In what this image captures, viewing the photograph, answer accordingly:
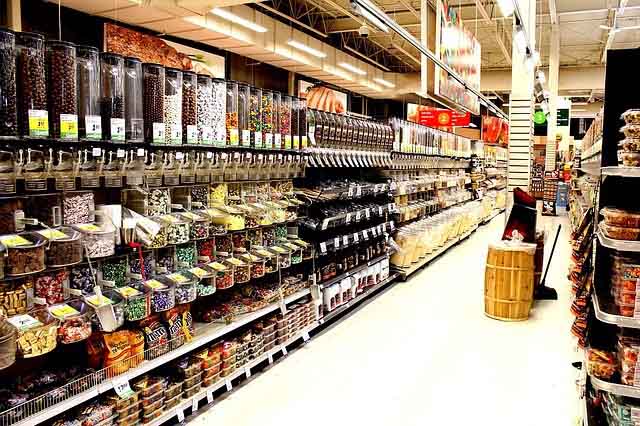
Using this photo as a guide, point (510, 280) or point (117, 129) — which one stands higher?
point (117, 129)

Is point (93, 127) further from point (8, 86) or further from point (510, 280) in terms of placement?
point (510, 280)

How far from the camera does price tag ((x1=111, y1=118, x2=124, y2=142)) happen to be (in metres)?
2.87

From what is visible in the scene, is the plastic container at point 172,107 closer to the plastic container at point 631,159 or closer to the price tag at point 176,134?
the price tag at point 176,134

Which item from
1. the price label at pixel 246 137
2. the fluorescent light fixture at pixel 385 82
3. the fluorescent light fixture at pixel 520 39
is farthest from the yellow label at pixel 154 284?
the fluorescent light fixture at pixel 385 82

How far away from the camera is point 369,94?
514 inches

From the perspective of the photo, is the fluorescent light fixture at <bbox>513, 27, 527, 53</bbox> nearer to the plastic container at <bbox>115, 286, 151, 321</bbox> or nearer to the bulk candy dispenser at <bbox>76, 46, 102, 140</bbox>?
the bulk candy dispenser at <bbox>76, 46, 102, 140</bbox>

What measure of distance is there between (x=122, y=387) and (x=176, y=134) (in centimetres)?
149

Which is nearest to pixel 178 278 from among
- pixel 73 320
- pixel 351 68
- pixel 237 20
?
pixel 73 320

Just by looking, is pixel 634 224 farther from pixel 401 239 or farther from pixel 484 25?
pixel 484 25

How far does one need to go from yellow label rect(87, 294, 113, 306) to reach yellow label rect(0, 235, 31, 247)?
17.4 inches

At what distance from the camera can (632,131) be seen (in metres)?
2.48

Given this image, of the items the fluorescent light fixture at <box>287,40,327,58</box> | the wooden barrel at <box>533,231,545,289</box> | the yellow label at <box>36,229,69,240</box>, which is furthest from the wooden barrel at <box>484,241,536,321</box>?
the yellow label at <box>36,229,69,240</box>

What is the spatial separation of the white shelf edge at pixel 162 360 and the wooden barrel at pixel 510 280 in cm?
236

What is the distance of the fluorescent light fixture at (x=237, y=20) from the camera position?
6.31 metres
